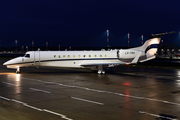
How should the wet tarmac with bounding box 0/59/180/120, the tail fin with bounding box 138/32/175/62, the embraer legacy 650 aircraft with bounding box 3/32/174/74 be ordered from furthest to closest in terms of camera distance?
the tail fin with bounding box 138/32/175/62 → the embraer legacy 650 aircraft with bounding box 3/32/174/74 → the wet tarmac with bounding box 0/59/180/120

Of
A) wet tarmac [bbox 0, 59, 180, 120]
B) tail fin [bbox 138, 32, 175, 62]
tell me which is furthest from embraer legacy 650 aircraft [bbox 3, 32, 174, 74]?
wet tarmac [bbox 0, 59, 180, 120]

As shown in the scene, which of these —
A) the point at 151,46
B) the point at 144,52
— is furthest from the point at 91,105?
the point at 151,46

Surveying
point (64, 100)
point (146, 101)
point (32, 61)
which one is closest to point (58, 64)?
point (32, 61)

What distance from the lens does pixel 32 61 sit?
29891mm

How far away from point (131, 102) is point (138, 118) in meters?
3.31

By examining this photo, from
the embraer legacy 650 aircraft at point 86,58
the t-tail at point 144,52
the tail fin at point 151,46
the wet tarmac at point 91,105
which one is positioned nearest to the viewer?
the wet tarmac at point 91,105

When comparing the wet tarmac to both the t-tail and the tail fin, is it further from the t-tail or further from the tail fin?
the tail fin

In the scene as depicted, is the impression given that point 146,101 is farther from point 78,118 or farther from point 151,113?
point 78,118

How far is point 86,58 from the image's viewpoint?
1214 inches

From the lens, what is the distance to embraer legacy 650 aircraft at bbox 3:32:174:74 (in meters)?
29.9

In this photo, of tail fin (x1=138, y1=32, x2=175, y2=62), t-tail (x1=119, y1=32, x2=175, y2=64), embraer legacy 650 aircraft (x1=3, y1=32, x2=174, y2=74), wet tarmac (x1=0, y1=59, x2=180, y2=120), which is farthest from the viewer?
tail fin (x1=138, y1=32, x2=175, y2=62)

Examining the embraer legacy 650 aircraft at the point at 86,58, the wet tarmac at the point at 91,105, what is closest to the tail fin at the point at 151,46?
the embraer legacy 650 aircraft at the point at 86,58

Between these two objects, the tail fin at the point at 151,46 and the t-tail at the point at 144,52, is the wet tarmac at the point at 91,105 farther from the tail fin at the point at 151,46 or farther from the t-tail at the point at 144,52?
the tail fin at the point at 151,46

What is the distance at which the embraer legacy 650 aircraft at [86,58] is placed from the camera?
29859mm
